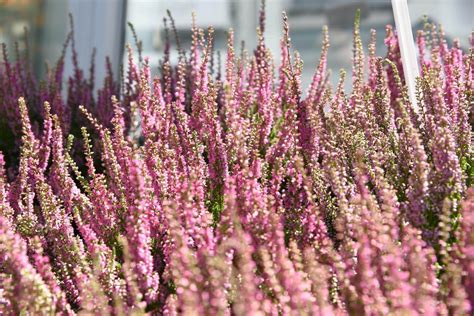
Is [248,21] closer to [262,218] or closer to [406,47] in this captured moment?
[406,47]

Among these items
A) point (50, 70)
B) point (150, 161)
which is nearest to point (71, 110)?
point (50, 70)

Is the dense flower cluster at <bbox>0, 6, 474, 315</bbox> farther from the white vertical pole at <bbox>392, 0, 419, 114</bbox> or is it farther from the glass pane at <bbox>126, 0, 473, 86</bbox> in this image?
the glass pane at <bbox>126, 0, 473, 86</bbox>

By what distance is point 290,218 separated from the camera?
4.29 ft

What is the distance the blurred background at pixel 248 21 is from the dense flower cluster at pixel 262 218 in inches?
77.3

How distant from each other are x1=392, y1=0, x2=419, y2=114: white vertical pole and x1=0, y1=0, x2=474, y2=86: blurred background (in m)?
2.07

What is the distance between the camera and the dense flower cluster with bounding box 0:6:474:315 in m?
0.93

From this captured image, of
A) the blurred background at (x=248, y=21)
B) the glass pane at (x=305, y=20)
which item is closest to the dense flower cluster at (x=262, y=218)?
the blurred background at (x=248, y=21)

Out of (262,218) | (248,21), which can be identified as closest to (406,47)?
(262,218)

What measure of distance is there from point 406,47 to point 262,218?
735 mm

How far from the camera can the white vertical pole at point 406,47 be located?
1536 millimetres

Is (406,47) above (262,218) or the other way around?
above

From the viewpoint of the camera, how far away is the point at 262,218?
1.10m

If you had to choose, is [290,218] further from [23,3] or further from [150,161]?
[23,3]

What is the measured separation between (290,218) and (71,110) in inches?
54.6
